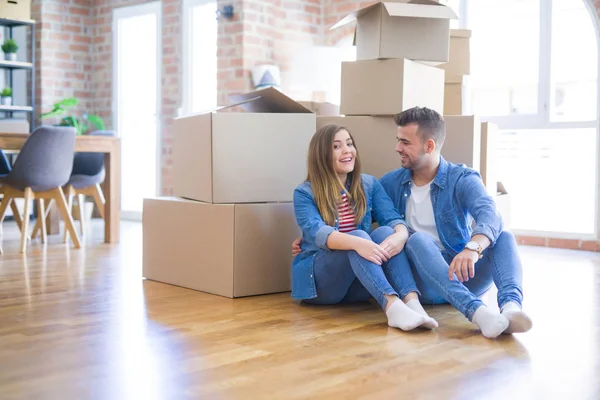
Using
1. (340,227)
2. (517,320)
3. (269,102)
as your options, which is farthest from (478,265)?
(269,102)

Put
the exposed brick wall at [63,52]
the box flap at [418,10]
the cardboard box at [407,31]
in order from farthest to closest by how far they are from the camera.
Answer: the exposed brick wall at [63,52] < the cardboard box at [407,31] < the box flap at [418,10]

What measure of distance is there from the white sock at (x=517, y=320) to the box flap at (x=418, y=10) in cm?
124

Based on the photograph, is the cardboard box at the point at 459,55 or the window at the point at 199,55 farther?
the window at the point at 199,55

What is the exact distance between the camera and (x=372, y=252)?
2.46 m

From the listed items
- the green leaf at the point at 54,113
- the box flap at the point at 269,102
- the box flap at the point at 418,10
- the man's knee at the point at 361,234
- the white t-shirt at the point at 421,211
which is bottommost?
the man's knee at the point at 361,234

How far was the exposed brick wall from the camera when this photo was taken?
6.91 metres

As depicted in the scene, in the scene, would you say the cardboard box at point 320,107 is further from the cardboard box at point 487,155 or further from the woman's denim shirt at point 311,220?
the woman's denim shirt at point 311,220

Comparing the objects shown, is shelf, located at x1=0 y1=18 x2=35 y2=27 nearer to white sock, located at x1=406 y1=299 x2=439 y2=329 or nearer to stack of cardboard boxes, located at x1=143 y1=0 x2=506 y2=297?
stack of cardboard boxes, located at x1=143 y1=0 x2=506 y2=297

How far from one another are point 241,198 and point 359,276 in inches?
29.0

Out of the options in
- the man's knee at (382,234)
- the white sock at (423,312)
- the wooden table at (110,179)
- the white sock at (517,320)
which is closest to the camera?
the white sock at (517,320)

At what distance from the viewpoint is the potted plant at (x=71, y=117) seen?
22.1ft

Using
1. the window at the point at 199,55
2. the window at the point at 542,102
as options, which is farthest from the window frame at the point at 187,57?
the window at the point at 542,102

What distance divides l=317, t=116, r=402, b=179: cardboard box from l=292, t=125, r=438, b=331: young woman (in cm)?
36

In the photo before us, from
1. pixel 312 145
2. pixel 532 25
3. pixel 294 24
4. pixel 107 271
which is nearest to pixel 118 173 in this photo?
pixel 107 271
